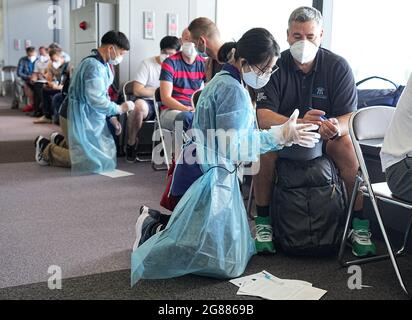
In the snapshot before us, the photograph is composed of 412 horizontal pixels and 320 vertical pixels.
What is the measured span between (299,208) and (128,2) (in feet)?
10.9

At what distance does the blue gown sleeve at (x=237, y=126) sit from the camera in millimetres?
1944

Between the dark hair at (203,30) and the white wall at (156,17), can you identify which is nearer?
the dark hair at (203,30)

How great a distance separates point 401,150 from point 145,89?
3.05 meters

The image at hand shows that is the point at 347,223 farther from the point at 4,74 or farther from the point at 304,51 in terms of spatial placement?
the point at 4,74

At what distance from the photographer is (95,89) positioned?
3.86m

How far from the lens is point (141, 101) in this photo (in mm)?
4484

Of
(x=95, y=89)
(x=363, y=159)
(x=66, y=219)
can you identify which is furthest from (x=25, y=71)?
(x=363, y=159)

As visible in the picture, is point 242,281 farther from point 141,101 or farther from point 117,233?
point 141,101

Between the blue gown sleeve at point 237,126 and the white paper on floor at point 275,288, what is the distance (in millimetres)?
518

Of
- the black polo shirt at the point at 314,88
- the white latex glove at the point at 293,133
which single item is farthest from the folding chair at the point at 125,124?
the white latex glove at the point at 293,133

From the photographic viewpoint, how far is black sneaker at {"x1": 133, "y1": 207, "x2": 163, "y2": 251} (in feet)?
7.18

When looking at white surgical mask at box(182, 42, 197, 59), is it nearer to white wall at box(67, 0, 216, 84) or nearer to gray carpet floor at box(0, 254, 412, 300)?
white wall at box(67, 0, 216, 84)

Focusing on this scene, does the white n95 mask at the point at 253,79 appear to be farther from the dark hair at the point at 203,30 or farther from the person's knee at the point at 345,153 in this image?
the dark hair at the point at 203,30

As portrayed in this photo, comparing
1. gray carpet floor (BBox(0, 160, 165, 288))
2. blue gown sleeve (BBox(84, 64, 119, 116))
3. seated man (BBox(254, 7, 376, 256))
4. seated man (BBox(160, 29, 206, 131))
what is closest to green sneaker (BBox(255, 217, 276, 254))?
seated man (BBox(254, 7, 376, 256))
